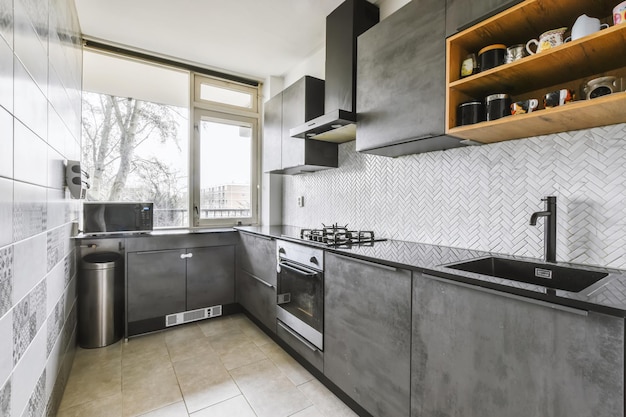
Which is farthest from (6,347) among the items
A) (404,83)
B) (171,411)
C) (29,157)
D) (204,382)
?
(404,83)

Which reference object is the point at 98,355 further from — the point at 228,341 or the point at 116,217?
the point at 116,217

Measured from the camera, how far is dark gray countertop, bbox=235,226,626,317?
0.88 metres

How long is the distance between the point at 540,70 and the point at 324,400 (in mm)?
2131

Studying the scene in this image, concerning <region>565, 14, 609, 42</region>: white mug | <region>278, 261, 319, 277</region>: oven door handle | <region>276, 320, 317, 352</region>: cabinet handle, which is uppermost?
<region>565, 14, 609, 42</region>: white mug

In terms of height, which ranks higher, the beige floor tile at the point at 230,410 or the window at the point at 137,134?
the window at the point at 137,134

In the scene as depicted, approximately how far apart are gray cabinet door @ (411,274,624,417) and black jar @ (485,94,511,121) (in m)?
0.84

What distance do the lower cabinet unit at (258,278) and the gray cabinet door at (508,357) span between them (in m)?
1.52

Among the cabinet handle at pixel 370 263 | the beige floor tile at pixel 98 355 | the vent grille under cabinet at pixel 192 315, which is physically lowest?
the beige floor tile at pixel 98 355

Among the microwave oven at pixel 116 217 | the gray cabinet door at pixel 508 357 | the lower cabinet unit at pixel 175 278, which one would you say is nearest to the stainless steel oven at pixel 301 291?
the gray cabinet door at pixel 508 357

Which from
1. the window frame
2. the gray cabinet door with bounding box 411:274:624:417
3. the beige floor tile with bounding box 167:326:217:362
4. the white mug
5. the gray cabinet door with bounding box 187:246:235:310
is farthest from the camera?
the window frame

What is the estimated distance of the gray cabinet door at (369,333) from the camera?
4.77 feet

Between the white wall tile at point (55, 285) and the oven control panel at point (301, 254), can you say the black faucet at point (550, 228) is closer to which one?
the oven control panel at point (301, 254)

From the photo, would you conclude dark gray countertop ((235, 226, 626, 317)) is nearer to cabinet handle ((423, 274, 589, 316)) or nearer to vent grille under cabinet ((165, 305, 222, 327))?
cabinet handle ((423, 274, 589, 316))

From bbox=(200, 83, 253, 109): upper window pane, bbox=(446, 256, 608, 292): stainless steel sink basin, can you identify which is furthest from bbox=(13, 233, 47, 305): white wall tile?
bbox=(200, 83, 253, 109): upper window pane
